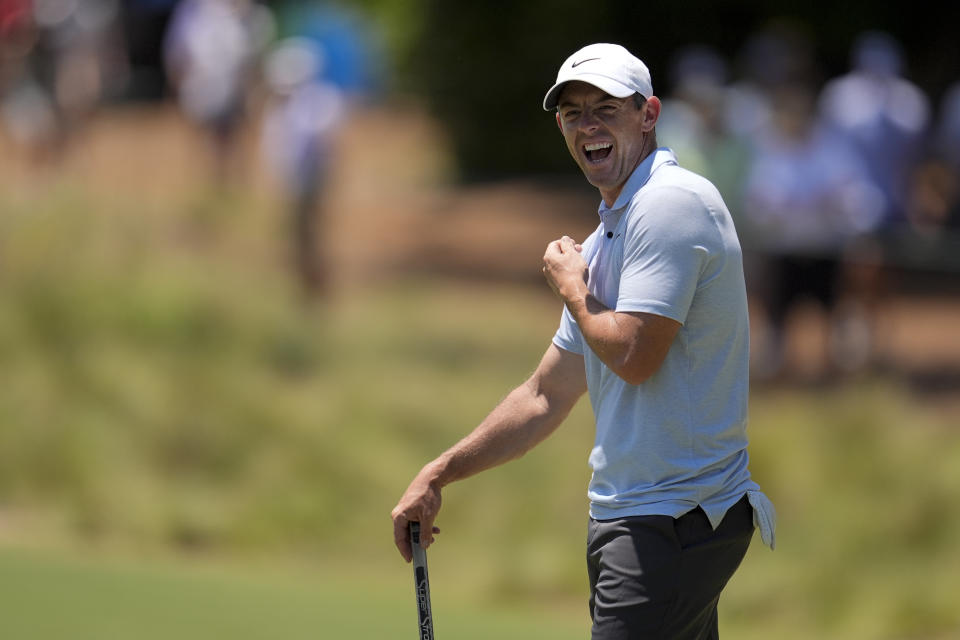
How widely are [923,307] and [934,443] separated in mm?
4873

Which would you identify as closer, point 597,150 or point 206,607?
point 597,150

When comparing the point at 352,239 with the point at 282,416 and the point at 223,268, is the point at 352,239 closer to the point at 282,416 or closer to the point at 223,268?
the point at 223,268

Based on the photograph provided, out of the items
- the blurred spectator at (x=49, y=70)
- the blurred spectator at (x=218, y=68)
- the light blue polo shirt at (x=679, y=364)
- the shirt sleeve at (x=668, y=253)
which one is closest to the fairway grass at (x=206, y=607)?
the light blue polo shirt at (x=679, y=364)

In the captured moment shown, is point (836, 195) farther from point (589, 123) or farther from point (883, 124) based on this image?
point (589, 123)

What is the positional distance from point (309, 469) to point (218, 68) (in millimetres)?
6153

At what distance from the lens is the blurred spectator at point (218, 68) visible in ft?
52.5

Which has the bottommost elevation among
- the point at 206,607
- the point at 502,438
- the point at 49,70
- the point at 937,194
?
the point at 502,438

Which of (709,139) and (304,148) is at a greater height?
(304,148)

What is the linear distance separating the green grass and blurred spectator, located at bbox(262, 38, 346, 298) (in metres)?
0.54

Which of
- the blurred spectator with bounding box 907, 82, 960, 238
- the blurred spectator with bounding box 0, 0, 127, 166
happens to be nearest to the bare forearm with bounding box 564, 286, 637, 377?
the blurred spectator with bounding box 907, 82, 960, 238

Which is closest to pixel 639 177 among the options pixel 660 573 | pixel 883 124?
pixel 660 573

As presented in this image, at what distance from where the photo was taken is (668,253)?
3.89 m

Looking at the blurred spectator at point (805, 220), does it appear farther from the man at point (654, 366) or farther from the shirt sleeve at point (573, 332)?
the man at point (654, 366)

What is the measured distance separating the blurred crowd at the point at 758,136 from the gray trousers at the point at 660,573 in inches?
332
